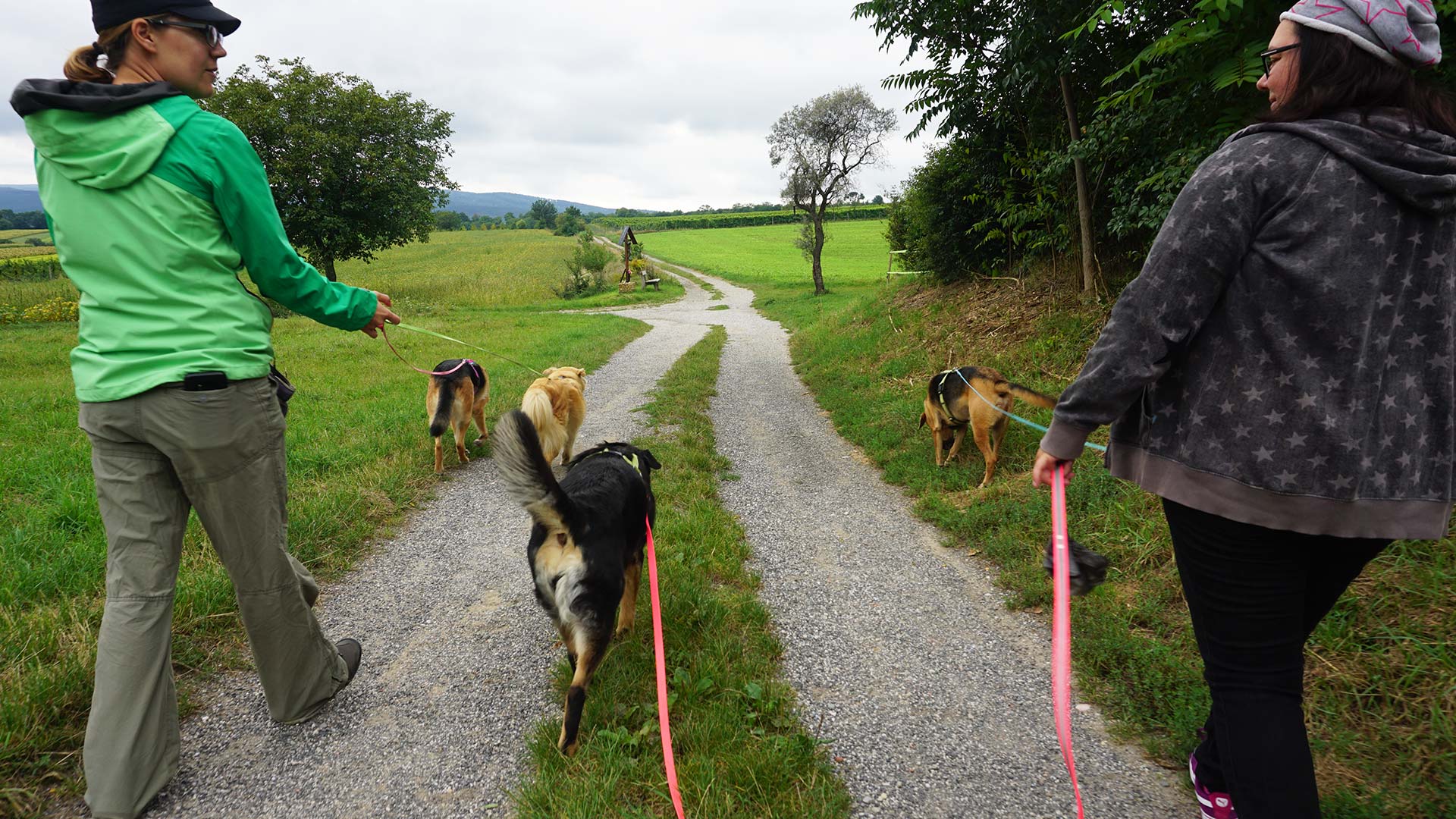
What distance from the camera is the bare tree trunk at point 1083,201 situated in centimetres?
729

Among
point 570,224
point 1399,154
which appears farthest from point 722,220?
point 1399,154

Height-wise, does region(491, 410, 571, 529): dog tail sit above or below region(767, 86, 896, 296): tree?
below

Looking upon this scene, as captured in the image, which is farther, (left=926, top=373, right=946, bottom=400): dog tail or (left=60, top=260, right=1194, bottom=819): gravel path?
(left=926, top=373, right=946, bottom=400): dog tail

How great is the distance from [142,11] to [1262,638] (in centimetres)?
384

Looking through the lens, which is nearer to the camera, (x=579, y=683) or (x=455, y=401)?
(x=579, y=683)

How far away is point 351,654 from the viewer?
3.04 meters

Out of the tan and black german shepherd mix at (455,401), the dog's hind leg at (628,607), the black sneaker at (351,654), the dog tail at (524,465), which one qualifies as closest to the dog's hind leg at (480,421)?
the tan and black german shepherd mix at (455,401)

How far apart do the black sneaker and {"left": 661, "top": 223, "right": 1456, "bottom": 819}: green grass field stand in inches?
138

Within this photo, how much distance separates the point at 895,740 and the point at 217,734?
2895mm

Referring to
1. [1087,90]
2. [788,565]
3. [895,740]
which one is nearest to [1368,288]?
[895,740]

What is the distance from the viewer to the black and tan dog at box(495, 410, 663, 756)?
247 cm

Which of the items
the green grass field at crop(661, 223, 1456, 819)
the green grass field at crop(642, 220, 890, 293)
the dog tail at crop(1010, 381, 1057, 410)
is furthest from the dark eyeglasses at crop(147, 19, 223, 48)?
the green grass field at crop(642, 220, 890, 293)

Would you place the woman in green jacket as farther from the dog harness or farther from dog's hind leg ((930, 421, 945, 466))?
dog's hind leg ((930, 421, 945, 466))

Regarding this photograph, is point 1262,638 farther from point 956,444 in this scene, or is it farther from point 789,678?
point 956,444
